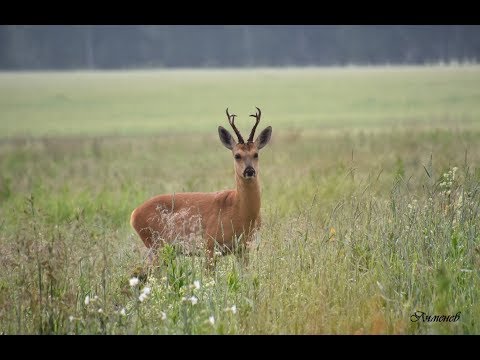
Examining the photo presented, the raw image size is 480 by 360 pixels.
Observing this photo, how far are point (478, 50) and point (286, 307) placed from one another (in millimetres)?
7541

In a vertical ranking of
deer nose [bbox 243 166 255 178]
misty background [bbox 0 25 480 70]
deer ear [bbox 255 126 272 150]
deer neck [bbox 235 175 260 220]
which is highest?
misty background [bbox 0 25 480 70]

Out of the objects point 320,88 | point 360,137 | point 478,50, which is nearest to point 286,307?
point 478,50

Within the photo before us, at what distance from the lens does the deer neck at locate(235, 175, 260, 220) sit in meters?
8.50

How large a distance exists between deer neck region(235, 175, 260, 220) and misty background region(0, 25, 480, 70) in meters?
13.0

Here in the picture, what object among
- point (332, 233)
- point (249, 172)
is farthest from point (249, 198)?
point (332, 233)

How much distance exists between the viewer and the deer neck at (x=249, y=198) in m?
8.50

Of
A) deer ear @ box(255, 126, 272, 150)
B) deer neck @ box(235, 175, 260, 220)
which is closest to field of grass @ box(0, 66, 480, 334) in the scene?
deer neck @ box(235, 175, 260, 220)

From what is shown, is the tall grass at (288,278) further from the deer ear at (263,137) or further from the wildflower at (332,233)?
the deer ear at (263,137)

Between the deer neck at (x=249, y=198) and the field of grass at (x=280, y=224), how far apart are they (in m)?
0.22

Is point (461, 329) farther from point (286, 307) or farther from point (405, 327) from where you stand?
point (286, 307)

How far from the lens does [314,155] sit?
17547mm

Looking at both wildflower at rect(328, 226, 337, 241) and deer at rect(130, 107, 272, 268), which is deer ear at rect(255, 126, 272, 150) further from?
wildflower at rect(328, 226, 337, 241)

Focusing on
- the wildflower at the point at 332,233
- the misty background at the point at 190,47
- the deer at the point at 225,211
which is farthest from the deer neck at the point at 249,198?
the misty background at the point at 190,47
